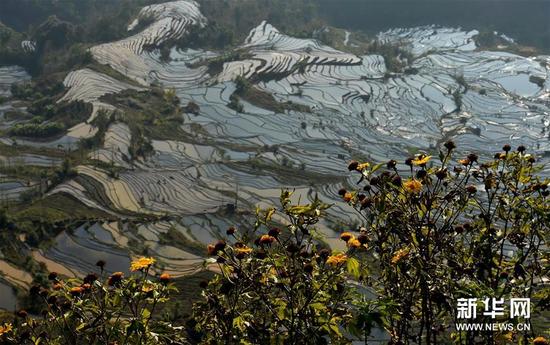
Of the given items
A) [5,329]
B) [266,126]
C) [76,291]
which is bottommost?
[5,329]

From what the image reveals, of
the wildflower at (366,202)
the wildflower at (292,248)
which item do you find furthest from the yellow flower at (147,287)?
the wildflower at (366,202)

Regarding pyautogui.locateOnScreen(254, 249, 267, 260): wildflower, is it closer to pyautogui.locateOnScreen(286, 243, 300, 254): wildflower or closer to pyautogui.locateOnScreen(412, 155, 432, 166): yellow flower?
pyautogui.locateOnScreen(286, 243, 300, 254): wildflower

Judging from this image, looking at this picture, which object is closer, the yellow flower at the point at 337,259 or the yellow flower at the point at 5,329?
the yellow flower at the point at 337,259

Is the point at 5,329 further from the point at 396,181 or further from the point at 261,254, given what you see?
the point at 396,181

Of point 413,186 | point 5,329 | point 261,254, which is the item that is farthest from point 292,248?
point 5,329

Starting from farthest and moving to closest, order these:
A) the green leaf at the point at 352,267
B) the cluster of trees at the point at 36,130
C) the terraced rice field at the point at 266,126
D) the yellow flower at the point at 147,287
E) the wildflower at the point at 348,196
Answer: the cluster of trees at the point at 36,130
the terraced rice field at the point at 266,126
the wildflower at the point at 348,196
the yellow flower at the point at 147,287
the green leaf at the point at 352,267

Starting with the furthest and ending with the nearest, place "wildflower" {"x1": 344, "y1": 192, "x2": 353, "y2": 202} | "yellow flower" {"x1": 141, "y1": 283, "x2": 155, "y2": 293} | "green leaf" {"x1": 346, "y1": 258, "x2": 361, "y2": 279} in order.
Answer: "wildflower" {"x1": 344, "y1": 192, "x2": 353, "y2": 202} → "yellow flower" {"x1": 141, "y1": 283, "x2": 155, "y2": 293} → "green leaf" {"x1": 346, "y1": 258, "x2": 361, "y2": 279}

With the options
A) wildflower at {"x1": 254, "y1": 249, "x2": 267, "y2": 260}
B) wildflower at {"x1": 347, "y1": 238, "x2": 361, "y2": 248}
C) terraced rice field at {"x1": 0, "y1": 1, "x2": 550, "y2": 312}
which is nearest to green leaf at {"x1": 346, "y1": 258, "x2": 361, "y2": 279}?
wildflower at {"x1": 347, "y1": 238, "x2": 361, "y2": 248}

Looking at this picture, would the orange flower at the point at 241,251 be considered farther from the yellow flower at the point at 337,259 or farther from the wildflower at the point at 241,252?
the yellow flower at the point at 337,259

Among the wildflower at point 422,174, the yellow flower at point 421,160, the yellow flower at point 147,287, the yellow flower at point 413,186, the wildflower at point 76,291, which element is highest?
the yellow flower at point 421,160
